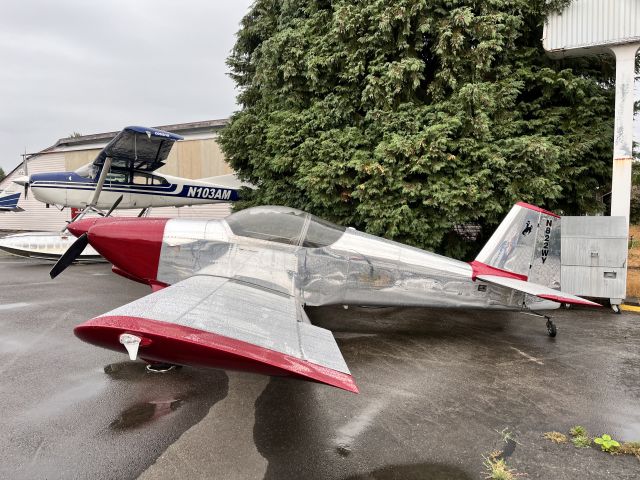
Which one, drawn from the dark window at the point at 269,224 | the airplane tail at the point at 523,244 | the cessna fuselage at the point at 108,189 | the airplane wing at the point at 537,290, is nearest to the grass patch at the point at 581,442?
the airplane wing at the point at 537,290

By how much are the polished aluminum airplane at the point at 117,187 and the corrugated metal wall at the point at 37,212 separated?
10124 millimetres

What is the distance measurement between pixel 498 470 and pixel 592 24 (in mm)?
7153

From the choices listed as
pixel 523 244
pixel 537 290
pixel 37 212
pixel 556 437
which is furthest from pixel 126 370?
pixel 37 212

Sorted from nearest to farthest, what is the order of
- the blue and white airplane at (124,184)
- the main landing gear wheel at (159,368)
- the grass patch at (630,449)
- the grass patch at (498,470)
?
the grass patch at (498,470) < the grass patch at (630,449) < the main landing gear wheel at (159,368) < the blue and white airplane at (124,184)

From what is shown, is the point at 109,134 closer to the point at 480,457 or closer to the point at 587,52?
the point at 587,52

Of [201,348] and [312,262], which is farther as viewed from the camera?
[312,262]

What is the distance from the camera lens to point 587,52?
6.72m

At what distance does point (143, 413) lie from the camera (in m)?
3.07

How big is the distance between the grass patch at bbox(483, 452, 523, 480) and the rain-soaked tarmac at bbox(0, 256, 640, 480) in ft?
0.16

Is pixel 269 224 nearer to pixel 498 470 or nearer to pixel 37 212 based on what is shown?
pixel 498 470

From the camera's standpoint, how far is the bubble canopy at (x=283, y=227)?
4.59 meters

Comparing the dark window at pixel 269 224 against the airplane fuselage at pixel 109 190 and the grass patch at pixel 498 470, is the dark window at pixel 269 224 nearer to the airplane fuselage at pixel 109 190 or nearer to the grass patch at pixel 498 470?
the grass patch at pixel 498 470

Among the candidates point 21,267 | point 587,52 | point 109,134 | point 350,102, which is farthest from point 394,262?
point 109,134

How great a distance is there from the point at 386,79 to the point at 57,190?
986 cm
